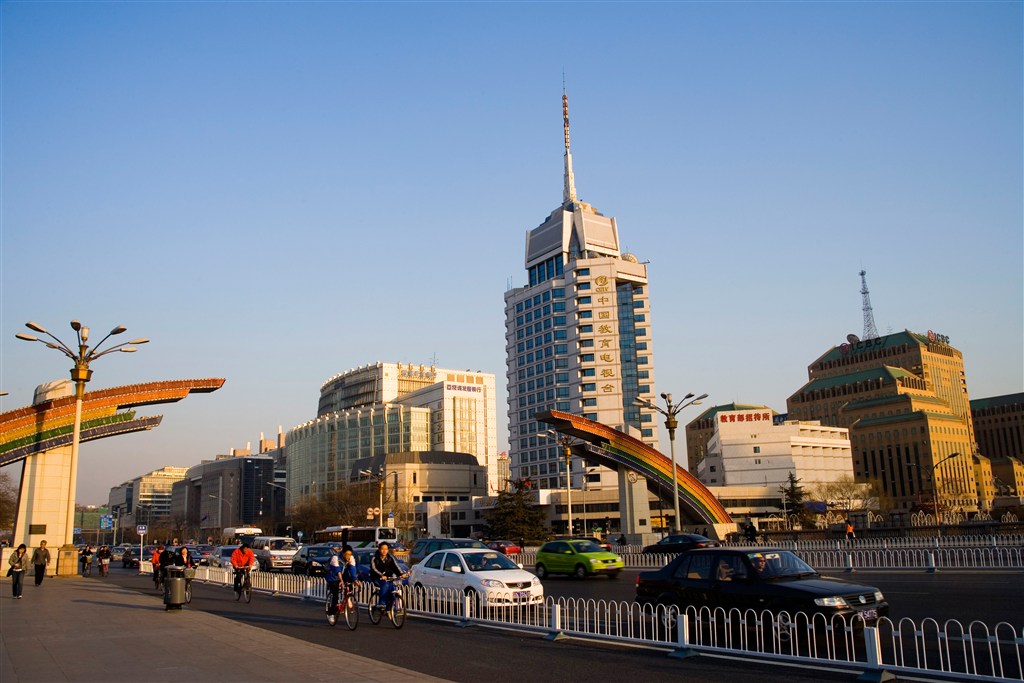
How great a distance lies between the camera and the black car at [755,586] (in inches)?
468

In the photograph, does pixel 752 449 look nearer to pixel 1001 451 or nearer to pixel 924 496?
pixel 924 496

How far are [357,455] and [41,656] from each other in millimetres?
147318

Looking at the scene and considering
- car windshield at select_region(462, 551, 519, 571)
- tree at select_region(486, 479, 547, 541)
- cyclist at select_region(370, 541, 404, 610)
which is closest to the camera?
cyclist at select_region(370, 541, 404, 610)

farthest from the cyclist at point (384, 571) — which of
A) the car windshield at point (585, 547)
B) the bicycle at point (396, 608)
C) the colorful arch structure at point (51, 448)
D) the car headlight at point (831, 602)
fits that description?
the colorful arch structure at point (51, 448)

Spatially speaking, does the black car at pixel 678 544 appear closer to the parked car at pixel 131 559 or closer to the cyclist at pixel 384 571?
the cyclist at pixel 384 571

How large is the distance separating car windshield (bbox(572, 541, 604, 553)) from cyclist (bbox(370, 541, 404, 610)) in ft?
48.2

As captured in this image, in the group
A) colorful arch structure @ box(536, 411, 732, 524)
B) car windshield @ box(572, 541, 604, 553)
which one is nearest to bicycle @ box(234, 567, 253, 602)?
car windshield @ box(572, 541, 604, 553)

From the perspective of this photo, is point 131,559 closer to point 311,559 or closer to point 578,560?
point 311,559

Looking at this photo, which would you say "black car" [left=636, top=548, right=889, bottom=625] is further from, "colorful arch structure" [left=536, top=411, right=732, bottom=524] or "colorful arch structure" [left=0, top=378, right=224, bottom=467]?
"colorful arch structure" [left=0, top=378, right=224, bottom=467]

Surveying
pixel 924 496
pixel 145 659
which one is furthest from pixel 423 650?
pixel 924 496

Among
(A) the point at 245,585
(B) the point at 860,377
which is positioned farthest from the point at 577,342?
(A) the point at 245,585

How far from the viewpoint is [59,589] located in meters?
28.2

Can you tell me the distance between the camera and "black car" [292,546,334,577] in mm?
36219

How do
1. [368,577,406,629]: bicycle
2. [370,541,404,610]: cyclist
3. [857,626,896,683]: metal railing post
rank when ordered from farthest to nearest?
[370,541,404,610]: cyclist
[368,577,406,629]: bicycle
[857,626,896,683]: metal railing post
